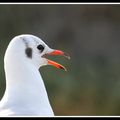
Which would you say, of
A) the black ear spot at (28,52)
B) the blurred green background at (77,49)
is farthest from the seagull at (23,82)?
the blurred green background at (77,49)

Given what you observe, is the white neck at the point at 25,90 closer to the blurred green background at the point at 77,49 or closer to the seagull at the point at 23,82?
the seagull at the point at 23,82

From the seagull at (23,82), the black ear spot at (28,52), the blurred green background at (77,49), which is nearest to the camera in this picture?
the seagull at (23,82)

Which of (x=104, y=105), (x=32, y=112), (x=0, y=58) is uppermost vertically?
(x=32, y=112)

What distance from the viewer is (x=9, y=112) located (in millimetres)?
4016

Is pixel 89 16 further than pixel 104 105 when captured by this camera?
Yes

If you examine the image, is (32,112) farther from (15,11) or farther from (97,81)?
(15,11)

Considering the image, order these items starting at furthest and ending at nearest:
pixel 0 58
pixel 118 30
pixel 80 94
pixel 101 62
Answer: pixel 118 30 → pixel 101 62 → pixel 80 94 → pixel 0 58

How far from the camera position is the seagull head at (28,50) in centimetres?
411

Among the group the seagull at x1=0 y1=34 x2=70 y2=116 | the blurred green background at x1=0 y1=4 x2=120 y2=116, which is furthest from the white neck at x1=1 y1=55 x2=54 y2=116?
the blurred green background at x1=0 y1=4 x2=120 y2=116

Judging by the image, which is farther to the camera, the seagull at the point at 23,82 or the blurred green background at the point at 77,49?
the blurred green background at the point at 77,49

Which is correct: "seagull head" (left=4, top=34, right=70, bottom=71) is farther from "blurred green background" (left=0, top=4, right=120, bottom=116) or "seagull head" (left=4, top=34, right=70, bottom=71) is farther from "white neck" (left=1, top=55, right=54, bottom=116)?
"blurred green background" (left=0, top=4, right=120, bottom=116)

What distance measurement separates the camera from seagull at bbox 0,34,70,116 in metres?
4.06

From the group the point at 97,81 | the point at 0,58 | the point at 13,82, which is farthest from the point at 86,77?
the point at 13,82

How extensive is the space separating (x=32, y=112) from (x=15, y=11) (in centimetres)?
660
